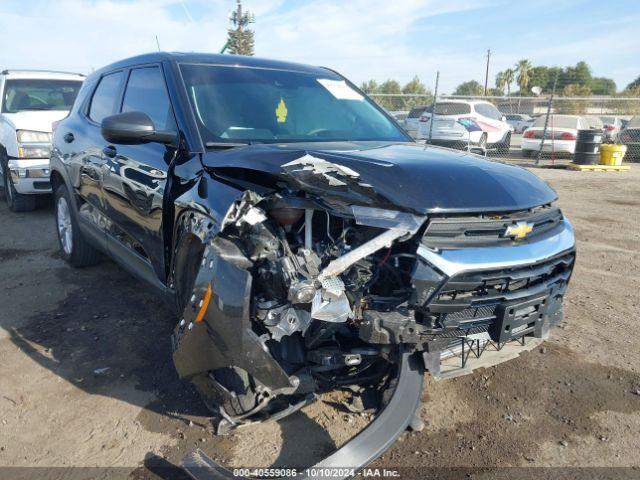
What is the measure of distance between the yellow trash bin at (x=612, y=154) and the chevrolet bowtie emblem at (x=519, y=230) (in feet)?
44.4

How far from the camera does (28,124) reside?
7.29m

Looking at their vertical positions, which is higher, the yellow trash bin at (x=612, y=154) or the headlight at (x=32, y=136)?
the headlight at (x=32, y=136)

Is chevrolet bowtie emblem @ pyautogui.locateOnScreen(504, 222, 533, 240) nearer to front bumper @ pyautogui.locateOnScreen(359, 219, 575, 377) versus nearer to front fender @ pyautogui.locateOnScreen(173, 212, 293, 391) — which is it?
front bumper @ pyautogui.locateOnScreen(359, 219, 575, 377)

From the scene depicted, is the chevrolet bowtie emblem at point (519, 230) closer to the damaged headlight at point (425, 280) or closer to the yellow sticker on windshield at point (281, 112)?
the damaged headlight at point (425, 280)

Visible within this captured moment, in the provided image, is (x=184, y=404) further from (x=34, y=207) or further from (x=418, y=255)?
(x=34, y=207)

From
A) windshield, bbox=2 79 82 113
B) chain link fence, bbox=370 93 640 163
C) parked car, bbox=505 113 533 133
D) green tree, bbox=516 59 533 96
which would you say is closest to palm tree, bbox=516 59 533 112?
green tree, bbox=516 59 533 96

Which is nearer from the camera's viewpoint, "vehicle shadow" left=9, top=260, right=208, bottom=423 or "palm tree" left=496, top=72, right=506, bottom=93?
"vehicle shadow" left=9, top=260, right=208, bottom=423

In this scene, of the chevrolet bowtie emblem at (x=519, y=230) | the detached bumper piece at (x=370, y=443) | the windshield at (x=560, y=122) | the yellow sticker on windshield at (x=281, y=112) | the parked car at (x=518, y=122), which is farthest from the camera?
the parked car at (x=518, y=122)

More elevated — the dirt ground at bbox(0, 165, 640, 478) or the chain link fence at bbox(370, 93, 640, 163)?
the chain link fence at bbox(370, 93, 640, 163)

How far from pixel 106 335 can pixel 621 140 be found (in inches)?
657

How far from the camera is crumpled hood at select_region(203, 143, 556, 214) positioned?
2.21 m

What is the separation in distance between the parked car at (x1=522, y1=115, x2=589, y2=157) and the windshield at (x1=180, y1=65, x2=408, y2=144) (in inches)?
515

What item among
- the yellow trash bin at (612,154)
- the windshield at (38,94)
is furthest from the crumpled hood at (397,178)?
the yellow trash bin at (612,154)

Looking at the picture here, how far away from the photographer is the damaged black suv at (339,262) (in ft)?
7.21
